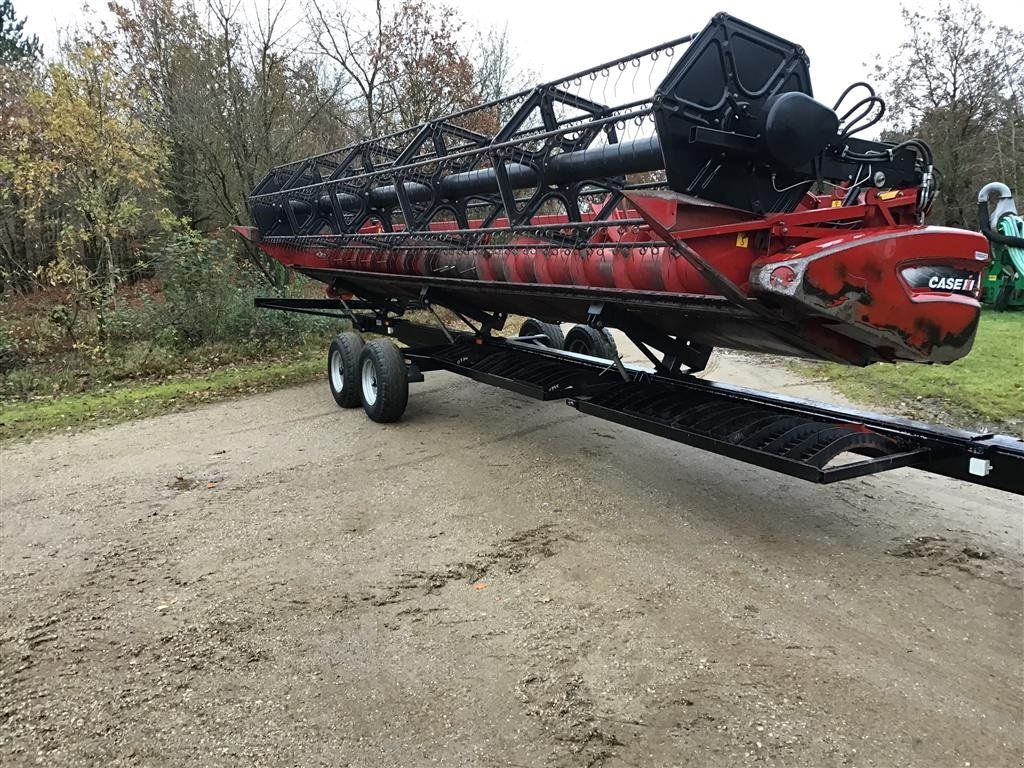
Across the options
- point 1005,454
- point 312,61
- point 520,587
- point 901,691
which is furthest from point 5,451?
point 312,61

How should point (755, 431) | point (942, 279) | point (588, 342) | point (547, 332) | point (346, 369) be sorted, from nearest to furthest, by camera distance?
point (942, 279)
point (755, 431)
point (346, 369)
point (588, 342)
point (547, 332)

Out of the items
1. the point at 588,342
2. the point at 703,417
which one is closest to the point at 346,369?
the point at 588,342

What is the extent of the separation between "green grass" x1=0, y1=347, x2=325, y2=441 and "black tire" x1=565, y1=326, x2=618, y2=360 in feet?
12.1

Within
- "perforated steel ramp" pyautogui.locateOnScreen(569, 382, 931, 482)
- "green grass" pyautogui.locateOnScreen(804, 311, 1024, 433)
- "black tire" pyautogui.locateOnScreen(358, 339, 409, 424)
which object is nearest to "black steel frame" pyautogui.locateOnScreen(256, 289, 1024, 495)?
"perforated steel ramp" pyautogui.locateOnScreen(569, 382, 931, 482)

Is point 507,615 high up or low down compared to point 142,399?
down

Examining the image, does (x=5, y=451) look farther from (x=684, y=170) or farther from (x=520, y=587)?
(x=684, y=170)

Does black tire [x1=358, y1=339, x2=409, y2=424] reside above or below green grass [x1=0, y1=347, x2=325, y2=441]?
above

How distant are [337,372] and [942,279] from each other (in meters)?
5.77

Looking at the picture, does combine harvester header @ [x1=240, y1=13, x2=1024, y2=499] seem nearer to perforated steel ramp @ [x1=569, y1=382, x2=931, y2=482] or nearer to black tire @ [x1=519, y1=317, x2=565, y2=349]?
perforated steel ramp @ [x1=569, y1=382, x2=931, y2=482]

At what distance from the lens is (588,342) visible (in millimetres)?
7426

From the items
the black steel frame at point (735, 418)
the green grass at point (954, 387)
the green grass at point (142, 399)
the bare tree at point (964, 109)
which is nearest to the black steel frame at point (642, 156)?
the black steel frame at point (735, 418)

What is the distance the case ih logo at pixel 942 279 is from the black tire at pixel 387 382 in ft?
14.5

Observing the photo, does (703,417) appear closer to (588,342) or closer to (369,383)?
(588,342)

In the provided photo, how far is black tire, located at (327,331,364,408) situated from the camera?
23.4ft
